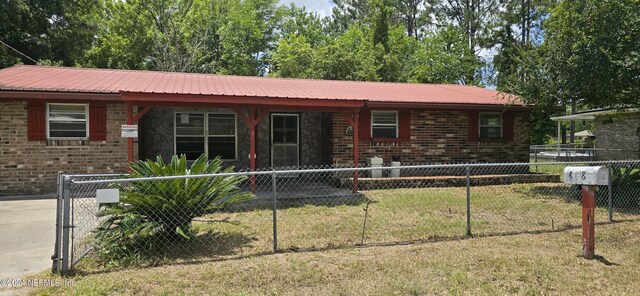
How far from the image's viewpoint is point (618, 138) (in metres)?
22.1

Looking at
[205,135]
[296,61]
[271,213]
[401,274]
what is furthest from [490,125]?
[296,61]

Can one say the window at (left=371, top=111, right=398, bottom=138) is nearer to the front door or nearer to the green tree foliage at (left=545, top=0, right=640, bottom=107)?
the front door

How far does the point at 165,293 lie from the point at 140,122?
8.78 m

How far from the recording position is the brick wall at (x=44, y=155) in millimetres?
9758

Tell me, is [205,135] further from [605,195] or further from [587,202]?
[605,195]

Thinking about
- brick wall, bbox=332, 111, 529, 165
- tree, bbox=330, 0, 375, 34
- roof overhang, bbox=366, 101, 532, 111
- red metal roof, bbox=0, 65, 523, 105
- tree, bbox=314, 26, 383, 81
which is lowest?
brick wall, bbox=332, 111, 529, 165

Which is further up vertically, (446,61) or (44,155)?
(446,61)

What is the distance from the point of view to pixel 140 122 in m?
11.6

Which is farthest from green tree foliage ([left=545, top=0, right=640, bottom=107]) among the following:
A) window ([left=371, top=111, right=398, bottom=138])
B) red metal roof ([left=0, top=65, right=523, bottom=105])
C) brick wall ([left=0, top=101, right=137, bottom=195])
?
brick wall ([left=0, top=101, right=137, bottom=195])

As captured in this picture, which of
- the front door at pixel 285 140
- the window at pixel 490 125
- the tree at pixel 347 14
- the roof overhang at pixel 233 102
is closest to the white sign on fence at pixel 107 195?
the roof overhang at pixel 233 102

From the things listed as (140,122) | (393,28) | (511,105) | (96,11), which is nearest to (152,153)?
(140,122)

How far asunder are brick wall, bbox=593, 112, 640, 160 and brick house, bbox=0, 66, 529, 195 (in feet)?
34.4

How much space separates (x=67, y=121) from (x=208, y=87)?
11.6ft

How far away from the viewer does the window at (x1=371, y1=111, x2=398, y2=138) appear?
12.8 meters
